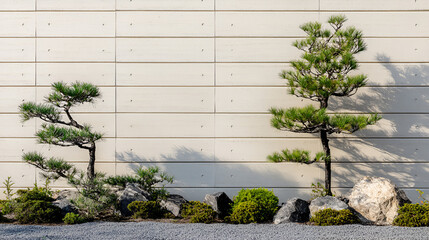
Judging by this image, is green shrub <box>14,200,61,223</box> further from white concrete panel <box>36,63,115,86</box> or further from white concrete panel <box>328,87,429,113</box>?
white concrete panel <box>328,87,429,113</box>

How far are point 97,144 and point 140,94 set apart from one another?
1.02 meters

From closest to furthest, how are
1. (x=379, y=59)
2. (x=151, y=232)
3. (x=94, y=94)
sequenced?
(x=151, y=232), (x=94, y=94), (x=379, y=59)

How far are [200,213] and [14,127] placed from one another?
11.0 ft

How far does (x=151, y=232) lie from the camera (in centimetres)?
437

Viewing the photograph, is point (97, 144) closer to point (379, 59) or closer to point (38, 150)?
point (38, 150)

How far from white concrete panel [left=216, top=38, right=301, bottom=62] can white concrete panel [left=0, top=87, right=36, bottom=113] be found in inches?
118

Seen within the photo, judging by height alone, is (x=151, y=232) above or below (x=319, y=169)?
below

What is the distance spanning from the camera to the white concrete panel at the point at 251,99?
6124 millimetres

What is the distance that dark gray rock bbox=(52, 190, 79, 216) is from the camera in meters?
5.20

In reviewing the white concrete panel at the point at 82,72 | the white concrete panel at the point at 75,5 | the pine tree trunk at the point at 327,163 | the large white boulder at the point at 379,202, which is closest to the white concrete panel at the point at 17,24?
the white concrete panel at the point at 75,5

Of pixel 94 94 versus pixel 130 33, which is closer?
pixel 94 94

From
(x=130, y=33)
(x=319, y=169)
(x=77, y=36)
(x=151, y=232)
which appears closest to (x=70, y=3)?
(x=77, y=36)

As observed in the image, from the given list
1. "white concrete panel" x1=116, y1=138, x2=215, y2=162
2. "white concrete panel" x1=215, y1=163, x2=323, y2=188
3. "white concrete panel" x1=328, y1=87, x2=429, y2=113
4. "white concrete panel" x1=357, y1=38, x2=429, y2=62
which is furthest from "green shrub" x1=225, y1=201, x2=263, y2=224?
"white concrete panel" x1=357, y1=38, x2=429, y2=62

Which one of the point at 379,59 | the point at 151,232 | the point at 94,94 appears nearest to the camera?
the point at 151,232
